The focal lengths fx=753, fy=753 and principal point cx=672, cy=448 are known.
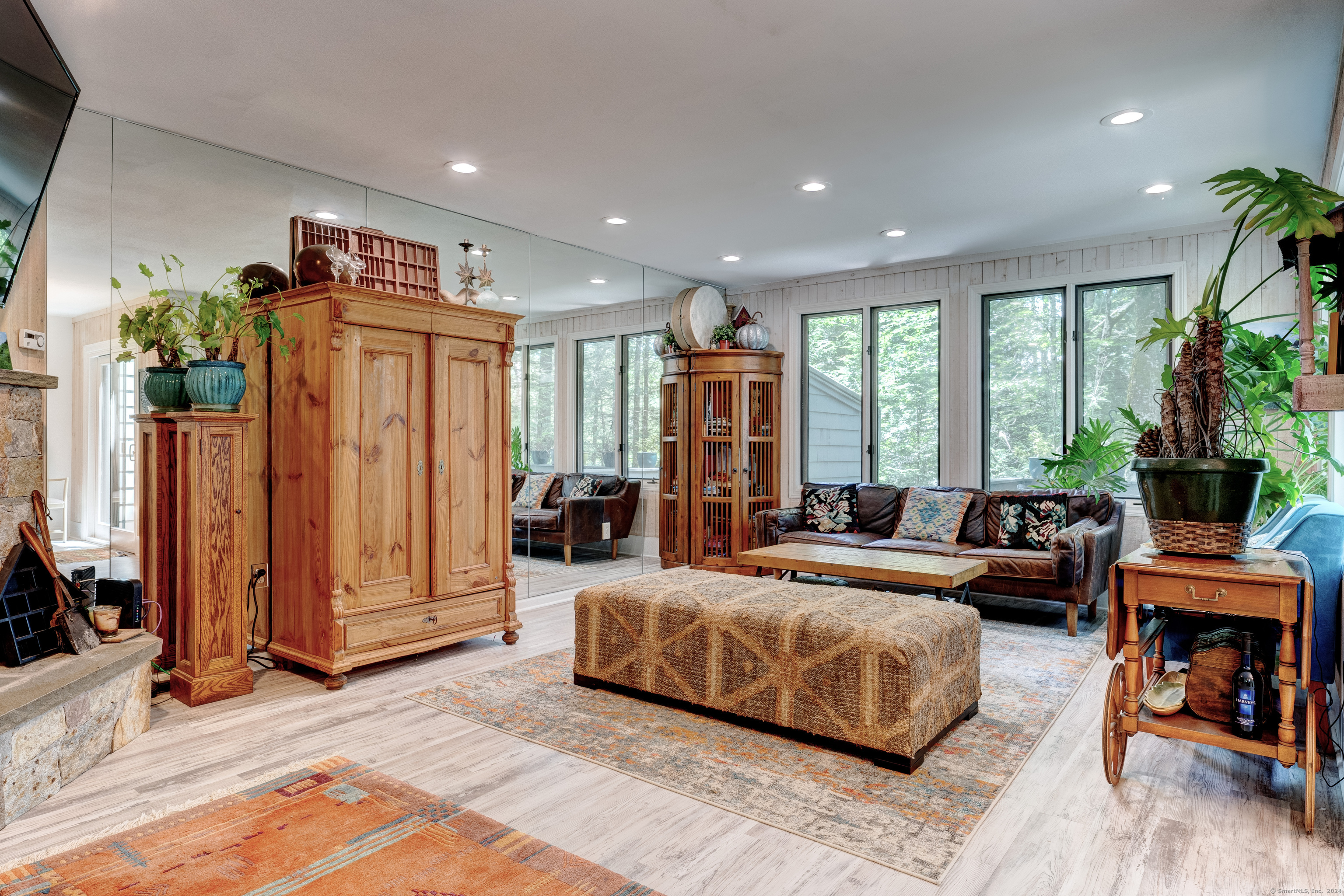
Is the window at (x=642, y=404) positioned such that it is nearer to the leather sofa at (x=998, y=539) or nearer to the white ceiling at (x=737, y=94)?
the leather sofa at (x=998, y=539)

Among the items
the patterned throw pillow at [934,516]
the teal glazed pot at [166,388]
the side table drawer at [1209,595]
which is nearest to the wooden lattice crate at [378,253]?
the teal glazed pot at [166,388]

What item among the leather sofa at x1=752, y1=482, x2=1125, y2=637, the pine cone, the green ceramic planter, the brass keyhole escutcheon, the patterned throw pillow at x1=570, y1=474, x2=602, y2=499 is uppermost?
the pine cone

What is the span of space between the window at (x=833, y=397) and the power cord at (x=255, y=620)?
456cm

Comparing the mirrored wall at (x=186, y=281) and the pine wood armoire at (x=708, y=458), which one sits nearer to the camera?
the mirrored wall at (x=186, y=281)

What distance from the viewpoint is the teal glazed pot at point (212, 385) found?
3.29m

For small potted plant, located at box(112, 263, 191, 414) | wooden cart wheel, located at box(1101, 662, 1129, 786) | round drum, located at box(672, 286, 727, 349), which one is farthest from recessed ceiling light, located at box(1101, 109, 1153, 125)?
small potted plant, located at box(112, 263, 191, 414)

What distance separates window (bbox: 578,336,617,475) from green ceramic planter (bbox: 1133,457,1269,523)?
170 inches

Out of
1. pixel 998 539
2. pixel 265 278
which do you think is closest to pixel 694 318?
pixel 998 539

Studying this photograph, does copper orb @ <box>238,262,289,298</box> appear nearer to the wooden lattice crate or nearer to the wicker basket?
the wooden lattice crate

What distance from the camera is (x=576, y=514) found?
5984 mm

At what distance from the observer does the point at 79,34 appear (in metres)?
2.72

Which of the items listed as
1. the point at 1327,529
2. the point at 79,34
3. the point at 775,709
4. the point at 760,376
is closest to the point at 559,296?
the point at 760,376

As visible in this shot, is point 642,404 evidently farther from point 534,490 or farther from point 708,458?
point 534,490

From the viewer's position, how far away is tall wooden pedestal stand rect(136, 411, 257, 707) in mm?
3256
